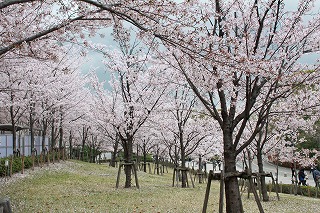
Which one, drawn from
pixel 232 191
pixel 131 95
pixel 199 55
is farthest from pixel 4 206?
pixel 131 95

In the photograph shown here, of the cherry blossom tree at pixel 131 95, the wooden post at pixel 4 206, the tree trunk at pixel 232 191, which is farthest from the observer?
the cherry blossom tree at pixel 131 95

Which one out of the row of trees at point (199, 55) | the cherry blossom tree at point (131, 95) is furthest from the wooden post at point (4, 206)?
the cherry blossom tree at point (131, 95)

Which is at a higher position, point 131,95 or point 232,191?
point 131,95

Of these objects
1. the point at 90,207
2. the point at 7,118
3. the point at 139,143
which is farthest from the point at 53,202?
the point at 139,143

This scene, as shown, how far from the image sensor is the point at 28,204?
8.95 m

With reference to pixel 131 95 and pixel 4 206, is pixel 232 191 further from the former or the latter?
pixel 131 95

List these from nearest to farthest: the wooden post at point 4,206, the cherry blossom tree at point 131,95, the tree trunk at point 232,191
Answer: the wooden post at point 4,206
the tree trunk at point 232,191
the cherry blossom tree at point 131,95

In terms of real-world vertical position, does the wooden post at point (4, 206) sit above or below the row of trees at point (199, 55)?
below

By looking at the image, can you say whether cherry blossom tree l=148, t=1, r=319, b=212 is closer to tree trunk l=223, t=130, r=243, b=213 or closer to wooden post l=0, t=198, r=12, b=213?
tree trunk l=223, t=130, r=243, b=213

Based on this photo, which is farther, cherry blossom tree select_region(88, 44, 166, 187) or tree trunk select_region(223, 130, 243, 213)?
cherry blossom tree select_region(88, 44, 166, 187)

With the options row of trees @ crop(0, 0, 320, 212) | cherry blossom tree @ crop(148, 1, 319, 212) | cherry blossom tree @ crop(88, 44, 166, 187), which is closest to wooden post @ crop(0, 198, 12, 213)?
row of trees @ crop(0, 0, 320, 212)

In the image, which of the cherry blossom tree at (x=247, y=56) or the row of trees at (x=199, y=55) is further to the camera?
the cherry blossom tree at (x=247, y=56)

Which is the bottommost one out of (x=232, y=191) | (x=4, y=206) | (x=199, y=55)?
(x=232, y=191)

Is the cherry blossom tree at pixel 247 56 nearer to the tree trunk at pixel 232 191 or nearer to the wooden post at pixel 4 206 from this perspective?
the tree trunk at pixel 232 191
